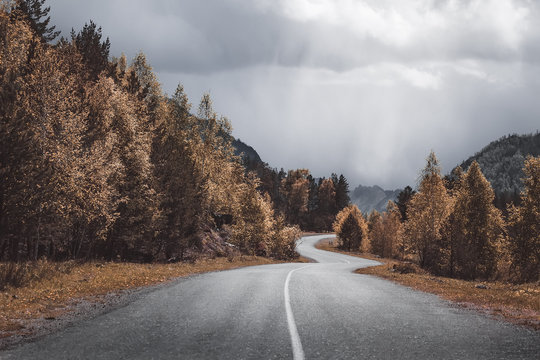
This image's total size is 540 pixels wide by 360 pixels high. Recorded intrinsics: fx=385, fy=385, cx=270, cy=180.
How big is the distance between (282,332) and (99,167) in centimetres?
1639

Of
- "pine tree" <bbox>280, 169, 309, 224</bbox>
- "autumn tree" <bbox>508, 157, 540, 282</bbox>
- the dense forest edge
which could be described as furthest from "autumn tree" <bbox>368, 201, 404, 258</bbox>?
"pine tree" <bbox>280, 169, 309, 224</bbox>

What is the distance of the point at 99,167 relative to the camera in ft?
68.7

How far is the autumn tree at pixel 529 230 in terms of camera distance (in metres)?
34.5

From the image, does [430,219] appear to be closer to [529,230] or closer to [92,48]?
[529,230]

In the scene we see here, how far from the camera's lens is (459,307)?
1262 cm

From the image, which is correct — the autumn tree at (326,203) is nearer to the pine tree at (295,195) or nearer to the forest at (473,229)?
the pine tree at (295,195)

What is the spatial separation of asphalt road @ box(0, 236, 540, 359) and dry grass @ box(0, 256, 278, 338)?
178 cm

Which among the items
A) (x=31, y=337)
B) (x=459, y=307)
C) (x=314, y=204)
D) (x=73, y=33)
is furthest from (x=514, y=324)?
(x=314, y=204)

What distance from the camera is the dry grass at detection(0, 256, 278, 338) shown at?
978 cm

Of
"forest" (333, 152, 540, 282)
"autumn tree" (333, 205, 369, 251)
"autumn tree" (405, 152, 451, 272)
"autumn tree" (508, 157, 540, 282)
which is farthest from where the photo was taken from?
"autumn tree" (333, 205, 369, 251)

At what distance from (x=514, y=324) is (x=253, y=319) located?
678 centimetres

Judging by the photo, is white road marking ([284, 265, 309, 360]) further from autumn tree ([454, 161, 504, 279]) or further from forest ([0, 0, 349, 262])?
autumn tree ([454, 161, 504, 279])

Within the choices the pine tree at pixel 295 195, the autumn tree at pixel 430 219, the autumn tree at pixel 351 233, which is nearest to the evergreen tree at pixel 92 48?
the autumn tree at pixel 430 219

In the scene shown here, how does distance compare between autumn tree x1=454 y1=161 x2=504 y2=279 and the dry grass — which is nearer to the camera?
the dry grass
